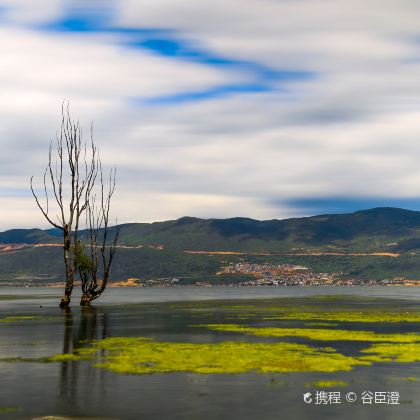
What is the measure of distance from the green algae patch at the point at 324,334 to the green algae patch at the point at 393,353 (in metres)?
3.62

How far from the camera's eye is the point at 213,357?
38.8m

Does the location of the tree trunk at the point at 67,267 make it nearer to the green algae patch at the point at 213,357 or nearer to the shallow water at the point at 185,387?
the shallow water at the point at 185,387

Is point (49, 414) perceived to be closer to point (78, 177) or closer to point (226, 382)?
point (226, 382)

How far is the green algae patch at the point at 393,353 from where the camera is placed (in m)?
38.3

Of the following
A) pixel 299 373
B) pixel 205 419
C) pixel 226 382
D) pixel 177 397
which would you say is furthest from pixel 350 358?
pixel 205 419

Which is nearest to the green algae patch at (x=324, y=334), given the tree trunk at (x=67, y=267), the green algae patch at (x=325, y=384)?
the green algae patch at (x=325, y=384)

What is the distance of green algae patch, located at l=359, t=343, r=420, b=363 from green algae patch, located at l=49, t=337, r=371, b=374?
68.9 inches

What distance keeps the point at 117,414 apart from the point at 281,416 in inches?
234

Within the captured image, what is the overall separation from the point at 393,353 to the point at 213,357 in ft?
37.2

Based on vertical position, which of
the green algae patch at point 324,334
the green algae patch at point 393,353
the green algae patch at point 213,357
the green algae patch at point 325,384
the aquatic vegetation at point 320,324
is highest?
the green algae patch at point 325,384

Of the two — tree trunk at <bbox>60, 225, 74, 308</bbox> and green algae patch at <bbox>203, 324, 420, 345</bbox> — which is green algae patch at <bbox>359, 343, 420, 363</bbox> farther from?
tree trunk at <bbox>60, 225, 74, 308</bbox>

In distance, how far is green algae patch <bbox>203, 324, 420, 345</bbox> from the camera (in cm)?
4997

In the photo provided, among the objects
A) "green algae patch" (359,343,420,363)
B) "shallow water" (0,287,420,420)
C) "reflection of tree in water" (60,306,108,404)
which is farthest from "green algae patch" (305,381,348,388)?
"reflection of tree in water" (60,306,108,404)

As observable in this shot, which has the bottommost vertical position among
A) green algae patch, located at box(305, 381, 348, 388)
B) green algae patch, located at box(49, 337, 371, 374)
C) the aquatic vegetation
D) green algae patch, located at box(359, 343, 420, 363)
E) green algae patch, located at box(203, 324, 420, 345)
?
the aquatic vegetation
